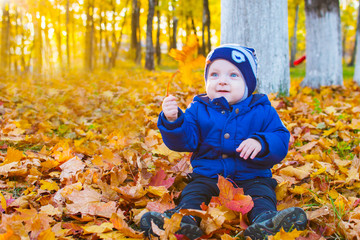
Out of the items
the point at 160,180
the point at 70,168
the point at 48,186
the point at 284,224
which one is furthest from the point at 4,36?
the point at 284,224

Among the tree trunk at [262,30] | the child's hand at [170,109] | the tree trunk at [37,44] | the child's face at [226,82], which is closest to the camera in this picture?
the child's hand at [170,109]

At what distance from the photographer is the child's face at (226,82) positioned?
188 centimetres

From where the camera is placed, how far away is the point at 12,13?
66.0 feet

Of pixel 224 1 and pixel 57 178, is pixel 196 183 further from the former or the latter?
pixel 224 1

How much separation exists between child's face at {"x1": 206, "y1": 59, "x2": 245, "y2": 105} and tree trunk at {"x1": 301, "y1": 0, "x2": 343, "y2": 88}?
472cm

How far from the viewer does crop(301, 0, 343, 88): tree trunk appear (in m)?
5.93

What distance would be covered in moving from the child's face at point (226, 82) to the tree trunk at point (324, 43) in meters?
4.72

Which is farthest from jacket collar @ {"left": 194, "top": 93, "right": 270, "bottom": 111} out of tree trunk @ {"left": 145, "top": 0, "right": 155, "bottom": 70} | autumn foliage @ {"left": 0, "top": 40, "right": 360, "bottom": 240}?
tree trunk @ {"left": 145, "top": 0, "right": 155, "bottom": 70}

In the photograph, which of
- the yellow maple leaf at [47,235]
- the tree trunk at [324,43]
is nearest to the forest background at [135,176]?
the yellow maple leaf at [47,235]

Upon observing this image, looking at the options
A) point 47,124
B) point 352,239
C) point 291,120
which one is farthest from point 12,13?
point 352,239

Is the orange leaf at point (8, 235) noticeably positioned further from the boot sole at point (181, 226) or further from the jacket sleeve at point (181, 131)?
the jacket sleeve at point (181, 131)

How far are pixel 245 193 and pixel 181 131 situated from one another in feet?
1.68

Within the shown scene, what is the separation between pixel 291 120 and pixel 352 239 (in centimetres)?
231

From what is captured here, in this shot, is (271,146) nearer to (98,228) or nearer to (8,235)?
(98,228)
